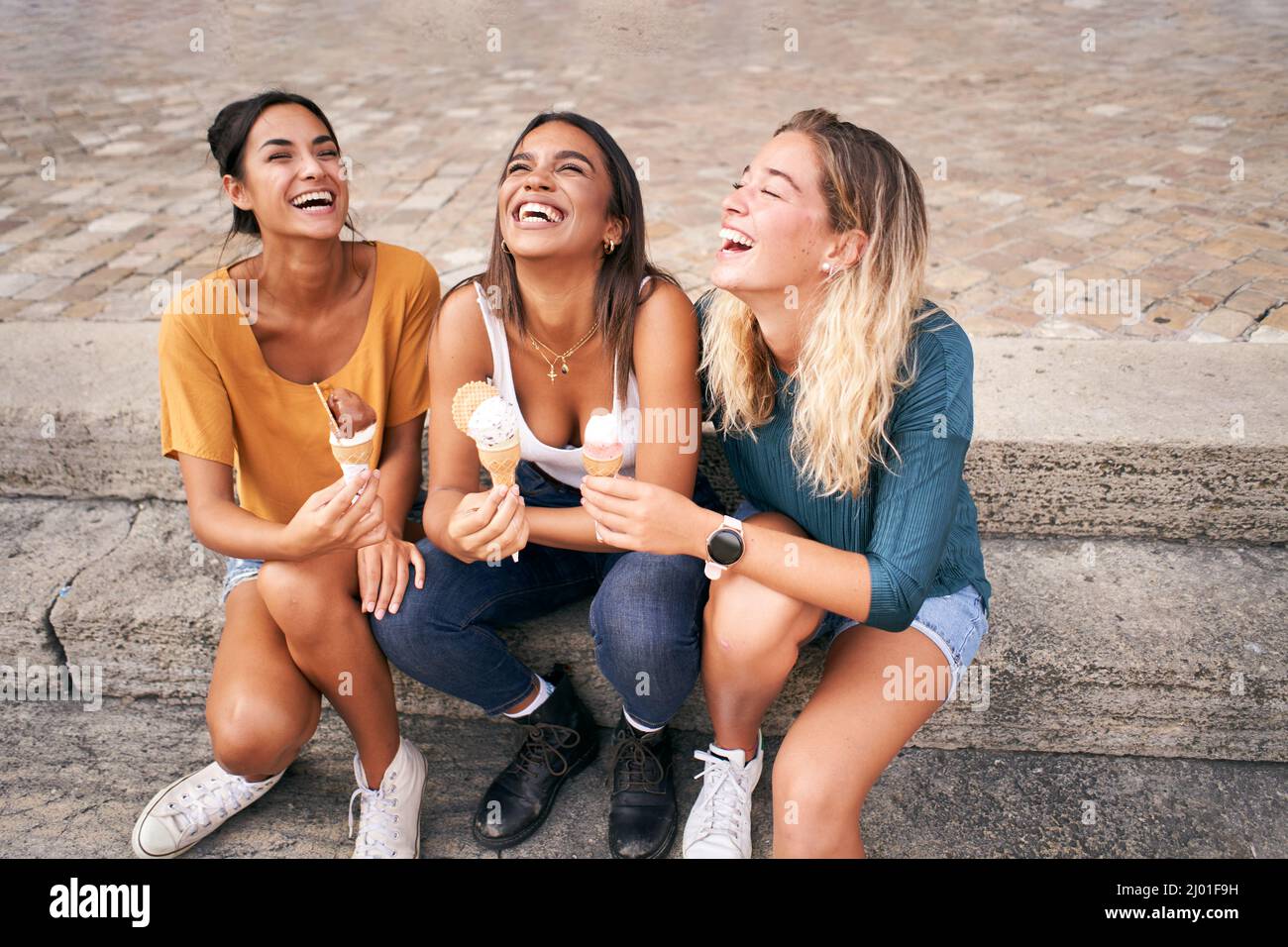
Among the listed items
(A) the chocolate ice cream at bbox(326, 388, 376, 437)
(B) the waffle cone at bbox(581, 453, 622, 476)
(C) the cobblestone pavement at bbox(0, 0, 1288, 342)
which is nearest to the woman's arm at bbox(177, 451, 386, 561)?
(A) the chocolate ice cream at bbox(326, 388, 376, 437)

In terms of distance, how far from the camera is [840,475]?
2275 millimetres

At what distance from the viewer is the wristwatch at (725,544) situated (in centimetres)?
221

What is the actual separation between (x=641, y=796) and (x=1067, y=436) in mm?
1642

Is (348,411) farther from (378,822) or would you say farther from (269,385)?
(378,822)

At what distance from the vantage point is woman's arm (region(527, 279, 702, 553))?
8.12 feet

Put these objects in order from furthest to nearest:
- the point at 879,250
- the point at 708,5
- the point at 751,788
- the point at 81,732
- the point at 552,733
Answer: the point at 708,5, the point at 81,732, the point at 552,733, the point at 751,788, the point at 879,250

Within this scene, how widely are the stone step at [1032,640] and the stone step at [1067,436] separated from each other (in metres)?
0.12

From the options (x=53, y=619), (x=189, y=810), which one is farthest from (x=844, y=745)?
(x=53, y=619)

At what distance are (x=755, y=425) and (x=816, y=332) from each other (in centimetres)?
31

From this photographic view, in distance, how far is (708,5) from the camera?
10.0m

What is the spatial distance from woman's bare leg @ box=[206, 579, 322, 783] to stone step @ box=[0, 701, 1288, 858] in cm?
28

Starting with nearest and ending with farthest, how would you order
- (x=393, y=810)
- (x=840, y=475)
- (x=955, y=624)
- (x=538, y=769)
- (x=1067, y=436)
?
1. (x=840, y=475)
2. (x=955, y=624)
3. (x=393, y=810)
4. (x=538, y=769)
5. (x=1067, y=436)

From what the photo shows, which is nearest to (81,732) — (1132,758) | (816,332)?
(816,332)
